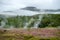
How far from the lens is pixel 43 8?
5.22ft

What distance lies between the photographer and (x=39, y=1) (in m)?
1.60

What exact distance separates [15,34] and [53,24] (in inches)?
18.8

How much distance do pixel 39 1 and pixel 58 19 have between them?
0.32 m

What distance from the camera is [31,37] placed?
5.08ft

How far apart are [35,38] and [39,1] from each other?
0.46 m

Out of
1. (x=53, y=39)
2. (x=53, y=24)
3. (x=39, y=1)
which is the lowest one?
(x=53, y=39)

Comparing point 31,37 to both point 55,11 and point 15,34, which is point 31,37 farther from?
point 55,11

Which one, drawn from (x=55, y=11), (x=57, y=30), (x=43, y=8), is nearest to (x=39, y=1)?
(x=43, y=8)

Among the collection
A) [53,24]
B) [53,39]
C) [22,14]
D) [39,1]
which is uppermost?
[39,1]

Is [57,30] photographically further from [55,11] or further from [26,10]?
[26,10]

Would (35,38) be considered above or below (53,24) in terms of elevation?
below

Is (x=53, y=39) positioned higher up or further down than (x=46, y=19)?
further down

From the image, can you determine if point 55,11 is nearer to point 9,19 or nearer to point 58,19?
point 58,19

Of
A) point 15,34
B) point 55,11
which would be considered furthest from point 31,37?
point 55,11
